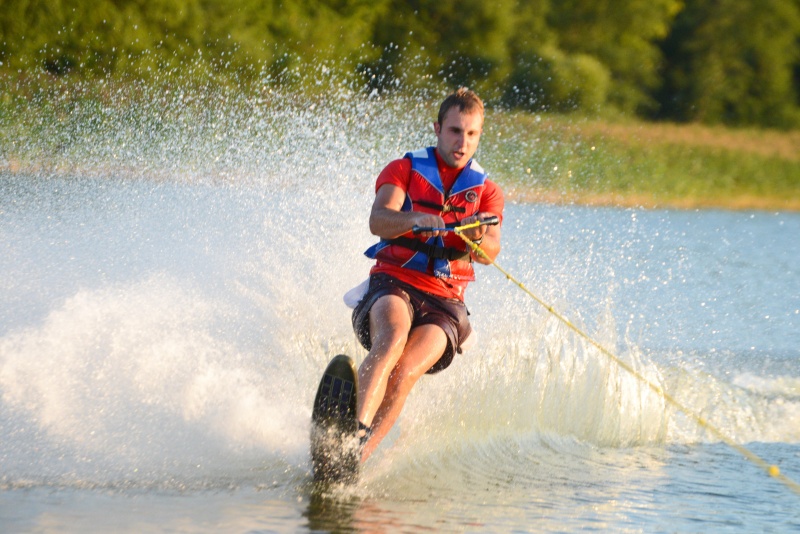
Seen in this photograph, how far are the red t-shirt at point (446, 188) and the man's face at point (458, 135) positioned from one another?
0.07 metres

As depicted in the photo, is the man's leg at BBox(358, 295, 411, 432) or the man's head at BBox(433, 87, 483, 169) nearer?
the man's leg at BBox(358, 295, 411, 432)

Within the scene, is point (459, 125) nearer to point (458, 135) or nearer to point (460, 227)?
point (458, 135)

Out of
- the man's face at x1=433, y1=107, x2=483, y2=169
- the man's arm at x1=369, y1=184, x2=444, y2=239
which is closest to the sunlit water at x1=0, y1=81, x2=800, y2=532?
the man's arm at x1=369, y1=184, x2=444, y2=239

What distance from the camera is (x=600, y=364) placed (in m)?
6.20

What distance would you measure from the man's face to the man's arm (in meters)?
0.25

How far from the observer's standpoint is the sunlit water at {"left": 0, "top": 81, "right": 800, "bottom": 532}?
430 centimetres

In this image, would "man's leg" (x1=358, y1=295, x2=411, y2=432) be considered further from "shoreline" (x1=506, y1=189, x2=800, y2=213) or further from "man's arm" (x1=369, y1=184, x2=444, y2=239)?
"shoreline" (x1=506, y1=189, x2=800, y2=213)

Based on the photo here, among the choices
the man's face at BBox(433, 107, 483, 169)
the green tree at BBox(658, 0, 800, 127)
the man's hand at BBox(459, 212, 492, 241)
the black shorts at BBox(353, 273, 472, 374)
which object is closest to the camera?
the man's hand at BBox(459, 212, 492, 241)

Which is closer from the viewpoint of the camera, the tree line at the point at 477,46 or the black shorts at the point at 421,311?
the black shorts at the point at 421,311

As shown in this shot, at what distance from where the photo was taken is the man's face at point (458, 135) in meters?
4.50

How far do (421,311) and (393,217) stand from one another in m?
0.45

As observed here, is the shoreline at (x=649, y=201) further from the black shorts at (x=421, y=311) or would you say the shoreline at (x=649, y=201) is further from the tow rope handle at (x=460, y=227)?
the tow rope handle at (x=460, y=227)

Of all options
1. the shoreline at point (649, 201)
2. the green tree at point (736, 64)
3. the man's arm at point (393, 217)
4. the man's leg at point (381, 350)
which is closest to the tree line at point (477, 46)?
the green tree at point (736, 64)

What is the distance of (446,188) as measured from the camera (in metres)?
4.69
